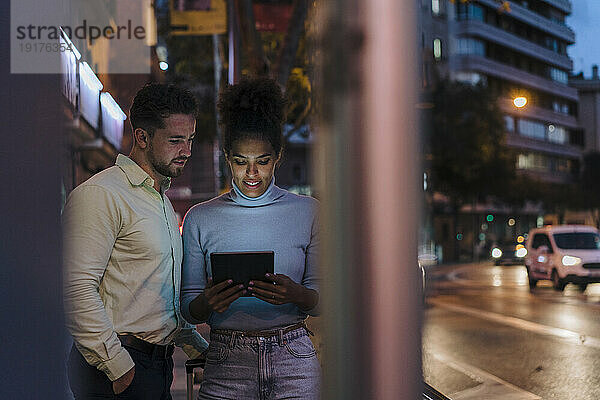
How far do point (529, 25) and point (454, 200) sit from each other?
76.7 ft

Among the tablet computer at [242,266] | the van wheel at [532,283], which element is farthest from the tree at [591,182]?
the tablet computer at [242,266]

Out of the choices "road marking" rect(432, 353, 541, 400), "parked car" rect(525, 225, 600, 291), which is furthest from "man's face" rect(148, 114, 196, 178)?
"parked car" rect(525, 225, 600, 291)

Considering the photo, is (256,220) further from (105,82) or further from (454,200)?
(454,200)

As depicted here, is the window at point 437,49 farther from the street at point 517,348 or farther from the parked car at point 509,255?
the parked car at point 509,255

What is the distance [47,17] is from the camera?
2.76 metres

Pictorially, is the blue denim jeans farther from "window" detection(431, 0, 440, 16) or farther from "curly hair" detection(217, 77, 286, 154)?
"window" detection(431, 0, 440, 16)

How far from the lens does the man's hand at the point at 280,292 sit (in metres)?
2.18

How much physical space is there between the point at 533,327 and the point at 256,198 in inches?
396

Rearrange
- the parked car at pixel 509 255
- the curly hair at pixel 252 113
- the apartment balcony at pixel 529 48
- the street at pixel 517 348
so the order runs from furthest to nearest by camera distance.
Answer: the apartment balcony at pixel 529 48, the parked car at pixel 509 255, the street at pixel 517 348, the curly hair at pixel 252 113

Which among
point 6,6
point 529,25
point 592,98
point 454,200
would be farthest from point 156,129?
point 592,98

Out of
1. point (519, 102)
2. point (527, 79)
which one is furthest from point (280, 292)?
point (527, 79)

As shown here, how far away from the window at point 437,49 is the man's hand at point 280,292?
1.33 m

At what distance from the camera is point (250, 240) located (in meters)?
2.32

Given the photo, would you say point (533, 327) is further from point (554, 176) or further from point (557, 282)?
point (554, 176)
